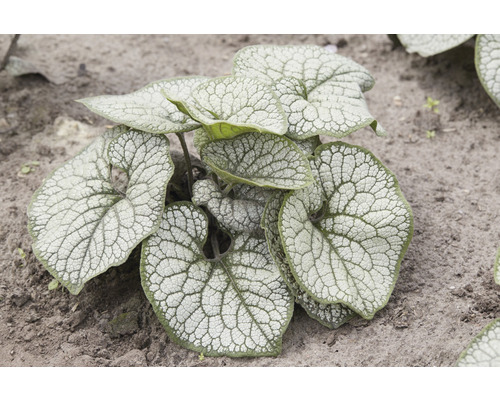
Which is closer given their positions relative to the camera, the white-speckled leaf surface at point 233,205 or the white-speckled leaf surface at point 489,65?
the white-speckled leaf surface at point 233,205

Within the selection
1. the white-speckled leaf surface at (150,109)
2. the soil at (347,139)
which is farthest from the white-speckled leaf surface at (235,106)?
the soil at (347,139)

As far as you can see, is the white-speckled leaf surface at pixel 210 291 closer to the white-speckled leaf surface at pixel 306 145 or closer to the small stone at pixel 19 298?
the white-speckled leaf surface at pixel 306 145

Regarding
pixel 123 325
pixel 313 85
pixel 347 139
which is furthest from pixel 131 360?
pixel 347 139

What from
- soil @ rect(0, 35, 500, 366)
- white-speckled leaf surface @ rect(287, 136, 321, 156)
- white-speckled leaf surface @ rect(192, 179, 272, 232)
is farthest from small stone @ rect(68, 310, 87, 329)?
white-speckled leaf surface @ rect(287, 136, 321, 156)

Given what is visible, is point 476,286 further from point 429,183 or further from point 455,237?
point 429,183

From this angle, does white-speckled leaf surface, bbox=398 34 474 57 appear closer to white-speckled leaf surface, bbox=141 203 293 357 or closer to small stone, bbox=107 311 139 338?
white-speckled leaf surface, bbox=141 203 293 357
